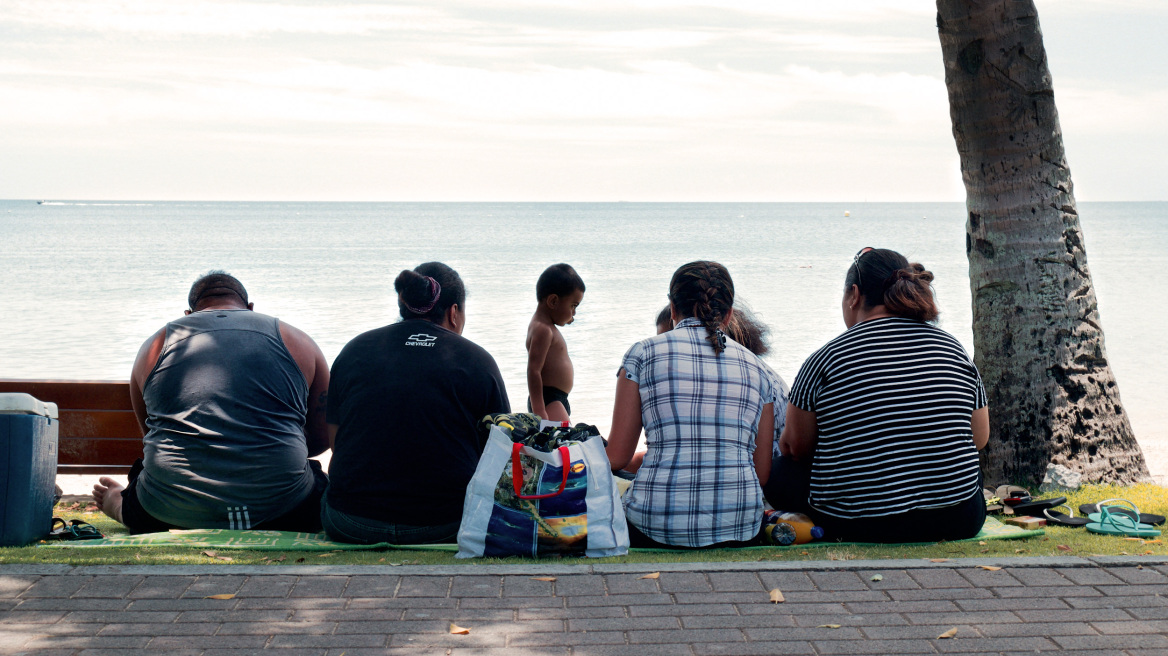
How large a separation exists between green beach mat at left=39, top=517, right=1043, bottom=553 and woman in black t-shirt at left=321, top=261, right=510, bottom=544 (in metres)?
0.07

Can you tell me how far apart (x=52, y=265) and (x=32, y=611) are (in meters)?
48.3

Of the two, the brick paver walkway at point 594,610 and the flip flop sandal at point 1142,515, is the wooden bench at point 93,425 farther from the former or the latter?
the flip flop sandal at point 1142,515

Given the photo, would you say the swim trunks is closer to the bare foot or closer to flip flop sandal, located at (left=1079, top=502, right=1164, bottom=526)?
the bare foot

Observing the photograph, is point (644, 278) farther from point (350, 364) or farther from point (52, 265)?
point (350, 364)

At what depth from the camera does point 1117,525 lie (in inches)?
189

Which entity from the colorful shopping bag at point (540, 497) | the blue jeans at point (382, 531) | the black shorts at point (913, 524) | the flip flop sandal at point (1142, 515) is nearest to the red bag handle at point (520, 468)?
the colorful shopping bag at point (540, 497)

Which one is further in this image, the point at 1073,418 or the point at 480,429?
the point at 1073,418

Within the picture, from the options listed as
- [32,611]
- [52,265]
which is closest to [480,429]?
[32,611]

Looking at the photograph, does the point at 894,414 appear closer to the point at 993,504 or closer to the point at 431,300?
the point at 993,504

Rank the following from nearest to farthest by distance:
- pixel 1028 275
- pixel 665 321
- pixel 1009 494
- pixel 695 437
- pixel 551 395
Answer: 1. pixel 695 437
2. pixel 1009 494
3. pixel 665 321
4. pixel 1028 275
5. pixel 551 395

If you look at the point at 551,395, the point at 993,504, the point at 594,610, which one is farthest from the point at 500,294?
the point at 594,610

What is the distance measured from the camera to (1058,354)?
5.84 metres

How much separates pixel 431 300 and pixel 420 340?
23 cm

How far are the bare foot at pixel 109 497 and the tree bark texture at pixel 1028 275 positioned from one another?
16.4ft
